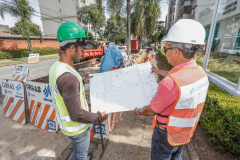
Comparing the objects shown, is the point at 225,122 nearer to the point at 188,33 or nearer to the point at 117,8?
the point at 188,33

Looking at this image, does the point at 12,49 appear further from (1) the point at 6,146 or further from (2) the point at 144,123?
(2) the point at 144,123

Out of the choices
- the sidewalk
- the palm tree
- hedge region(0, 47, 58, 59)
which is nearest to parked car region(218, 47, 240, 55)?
the sidewalk

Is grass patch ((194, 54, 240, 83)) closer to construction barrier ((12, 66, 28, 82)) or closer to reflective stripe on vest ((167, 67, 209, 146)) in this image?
reflective stripe on vest ((167, 67, 209, 146))

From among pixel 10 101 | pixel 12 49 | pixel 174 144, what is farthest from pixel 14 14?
pixel 174 144

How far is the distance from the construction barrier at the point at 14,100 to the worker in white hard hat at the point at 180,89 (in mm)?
3483

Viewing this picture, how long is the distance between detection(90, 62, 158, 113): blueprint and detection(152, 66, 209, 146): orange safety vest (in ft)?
1.35

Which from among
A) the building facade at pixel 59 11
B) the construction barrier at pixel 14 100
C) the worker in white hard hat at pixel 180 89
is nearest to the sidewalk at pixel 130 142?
the worker in white hard hat at pixel 180 89

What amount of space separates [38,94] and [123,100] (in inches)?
101

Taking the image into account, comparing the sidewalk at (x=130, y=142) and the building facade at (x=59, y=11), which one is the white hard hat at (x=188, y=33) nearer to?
the sidewalk at (x=130, y=142)

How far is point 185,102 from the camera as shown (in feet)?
3.57

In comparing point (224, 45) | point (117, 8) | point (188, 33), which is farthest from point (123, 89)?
point (117, 8)

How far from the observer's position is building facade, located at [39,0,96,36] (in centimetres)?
3700

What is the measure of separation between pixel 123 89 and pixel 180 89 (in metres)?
0.79

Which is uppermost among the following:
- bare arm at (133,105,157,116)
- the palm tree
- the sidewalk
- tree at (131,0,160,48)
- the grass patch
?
tree at (131,0,160,48)
